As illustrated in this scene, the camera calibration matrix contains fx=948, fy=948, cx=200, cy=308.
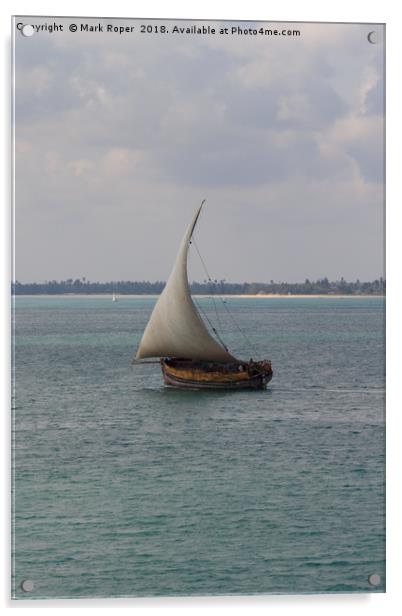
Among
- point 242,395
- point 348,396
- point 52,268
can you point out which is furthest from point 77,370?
point 348,396

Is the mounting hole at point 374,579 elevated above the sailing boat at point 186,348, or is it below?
below

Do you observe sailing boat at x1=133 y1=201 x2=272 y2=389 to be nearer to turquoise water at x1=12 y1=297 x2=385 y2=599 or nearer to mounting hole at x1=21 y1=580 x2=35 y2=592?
turquoise water at x1=12 y1=297 x2=385 y2=599

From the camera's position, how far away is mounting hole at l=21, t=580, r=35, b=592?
966 cm

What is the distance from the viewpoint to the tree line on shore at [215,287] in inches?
448

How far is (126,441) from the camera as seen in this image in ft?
38.1

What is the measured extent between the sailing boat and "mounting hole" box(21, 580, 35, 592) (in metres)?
3.91

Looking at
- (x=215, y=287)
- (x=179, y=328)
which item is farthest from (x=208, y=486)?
(x=179, y=328)

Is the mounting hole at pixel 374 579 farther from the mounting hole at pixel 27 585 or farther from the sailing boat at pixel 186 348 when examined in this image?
the mounting hole at pixel 27 585

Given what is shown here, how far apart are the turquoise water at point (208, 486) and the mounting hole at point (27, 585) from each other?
1.6 inches

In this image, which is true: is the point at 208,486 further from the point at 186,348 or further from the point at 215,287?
the point at 186,348

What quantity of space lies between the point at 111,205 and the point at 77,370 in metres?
5.29

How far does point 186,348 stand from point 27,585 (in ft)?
24.7

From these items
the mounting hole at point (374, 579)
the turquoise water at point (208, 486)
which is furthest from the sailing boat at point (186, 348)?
the mounting hole at point (374, 579)
